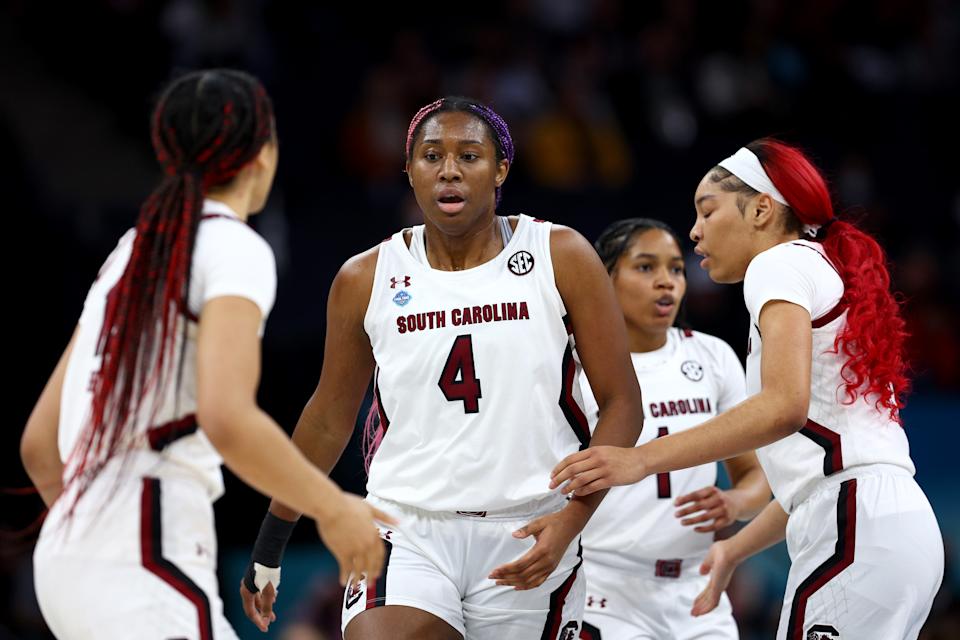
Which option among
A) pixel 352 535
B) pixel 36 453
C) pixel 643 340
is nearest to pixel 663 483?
pixel 643 340

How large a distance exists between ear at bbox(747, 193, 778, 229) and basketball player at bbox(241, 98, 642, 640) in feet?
1.92

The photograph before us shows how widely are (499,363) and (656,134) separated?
7.36 m

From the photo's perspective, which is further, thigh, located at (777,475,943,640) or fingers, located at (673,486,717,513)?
fingers, located at (673,486,717,513)

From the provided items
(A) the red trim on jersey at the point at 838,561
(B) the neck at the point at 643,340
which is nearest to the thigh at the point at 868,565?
(A) the red trim on jersey at the point at 838,561

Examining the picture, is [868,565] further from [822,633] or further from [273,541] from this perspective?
[273,541]

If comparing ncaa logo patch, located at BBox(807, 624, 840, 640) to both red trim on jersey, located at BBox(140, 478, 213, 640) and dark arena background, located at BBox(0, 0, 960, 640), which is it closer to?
red trim on jersey, located at BBox(140, 478, 213, 640)

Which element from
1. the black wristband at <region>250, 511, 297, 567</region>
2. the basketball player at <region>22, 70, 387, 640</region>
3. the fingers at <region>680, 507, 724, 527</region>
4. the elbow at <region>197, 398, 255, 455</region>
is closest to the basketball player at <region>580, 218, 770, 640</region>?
the fingers at <region>680, 507, 724, 527</region>

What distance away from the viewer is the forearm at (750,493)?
208 inches

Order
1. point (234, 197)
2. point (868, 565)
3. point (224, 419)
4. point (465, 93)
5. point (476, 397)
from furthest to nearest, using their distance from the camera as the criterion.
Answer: point (465, 93), point (476, 397), point (868, 565), point (234, 197), point (224, 419)

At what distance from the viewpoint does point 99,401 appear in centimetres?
321

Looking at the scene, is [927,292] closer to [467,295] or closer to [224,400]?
[467,295]

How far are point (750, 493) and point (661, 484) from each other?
425mm

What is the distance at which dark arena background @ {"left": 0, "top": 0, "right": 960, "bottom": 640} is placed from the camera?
8.32 m

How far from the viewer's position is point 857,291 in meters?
4.12
